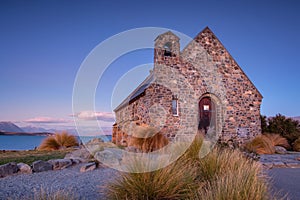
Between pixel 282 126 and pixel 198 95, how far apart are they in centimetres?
713

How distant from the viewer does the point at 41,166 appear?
234 inches

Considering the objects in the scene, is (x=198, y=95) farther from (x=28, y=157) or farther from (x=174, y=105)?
(x=28, y=157)

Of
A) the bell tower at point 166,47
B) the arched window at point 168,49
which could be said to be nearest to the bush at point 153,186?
the bell tower at point 166,47

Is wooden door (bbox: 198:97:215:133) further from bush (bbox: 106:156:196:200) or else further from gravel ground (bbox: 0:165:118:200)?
bush (bbox: 106:156:196:200)

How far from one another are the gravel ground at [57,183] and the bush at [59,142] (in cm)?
638

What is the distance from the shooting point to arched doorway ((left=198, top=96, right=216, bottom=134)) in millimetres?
13930

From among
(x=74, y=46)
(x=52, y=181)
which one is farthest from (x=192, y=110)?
(x=52, y=181)

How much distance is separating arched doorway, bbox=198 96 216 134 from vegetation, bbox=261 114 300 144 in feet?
15.8

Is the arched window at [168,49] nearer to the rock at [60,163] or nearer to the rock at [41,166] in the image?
the rock at [60,163]

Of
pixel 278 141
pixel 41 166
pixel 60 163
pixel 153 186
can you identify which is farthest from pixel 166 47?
pixel 153 186

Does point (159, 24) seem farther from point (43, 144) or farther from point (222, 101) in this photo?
point (43, 144)

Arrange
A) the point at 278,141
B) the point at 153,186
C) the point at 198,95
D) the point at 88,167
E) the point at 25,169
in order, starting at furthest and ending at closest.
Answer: the point at 198,95 < the point at 278,141 < the point at 88,167 < the point at 25,169 < the point at 153,186

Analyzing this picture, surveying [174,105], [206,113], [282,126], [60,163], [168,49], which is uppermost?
[168,49]

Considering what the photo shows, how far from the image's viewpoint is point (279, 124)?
15.6 m
